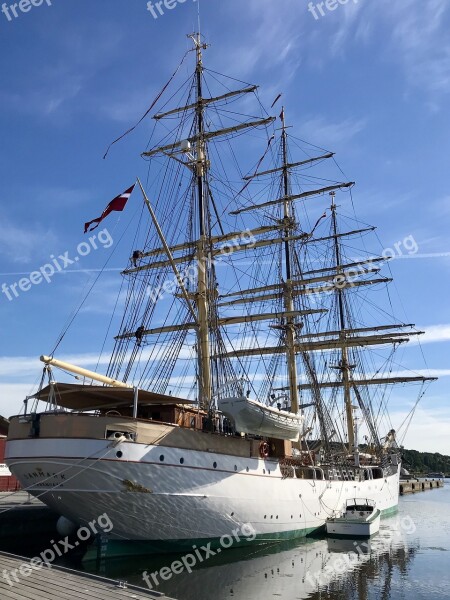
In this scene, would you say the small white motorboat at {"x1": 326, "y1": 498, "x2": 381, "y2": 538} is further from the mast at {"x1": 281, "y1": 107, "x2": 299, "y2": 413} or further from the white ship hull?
the mast at {"x1": 281, "y1": 107, "x2": 299, "y2": 413}

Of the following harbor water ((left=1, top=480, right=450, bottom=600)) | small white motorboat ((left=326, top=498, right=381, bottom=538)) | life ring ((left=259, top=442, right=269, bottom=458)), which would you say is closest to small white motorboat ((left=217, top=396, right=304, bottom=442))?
life ring ((left=259, top=442, right=269, bottom=458))

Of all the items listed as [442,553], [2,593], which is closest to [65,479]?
[2,593]

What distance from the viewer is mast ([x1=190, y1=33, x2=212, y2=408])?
25.7m

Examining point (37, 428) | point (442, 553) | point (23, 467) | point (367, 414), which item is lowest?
point (442, 553)

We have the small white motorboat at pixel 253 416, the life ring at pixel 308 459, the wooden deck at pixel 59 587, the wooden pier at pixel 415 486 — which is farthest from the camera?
the wooden pier at pixel 415 486

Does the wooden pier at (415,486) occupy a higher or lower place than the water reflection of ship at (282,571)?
higher

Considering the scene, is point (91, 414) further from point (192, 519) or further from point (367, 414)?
point (367, 414)

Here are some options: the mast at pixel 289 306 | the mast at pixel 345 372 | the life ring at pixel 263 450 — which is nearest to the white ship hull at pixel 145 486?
the life ring at pixel 263 450

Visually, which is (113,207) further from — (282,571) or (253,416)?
(282,571)

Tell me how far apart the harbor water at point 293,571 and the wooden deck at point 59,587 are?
379cm

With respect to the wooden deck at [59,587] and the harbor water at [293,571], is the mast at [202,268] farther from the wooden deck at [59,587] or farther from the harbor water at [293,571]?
the wooden deck at [59,587]

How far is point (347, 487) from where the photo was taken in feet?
105

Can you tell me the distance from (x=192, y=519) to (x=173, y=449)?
9.23 feet

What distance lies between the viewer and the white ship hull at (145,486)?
1730 centimetres
